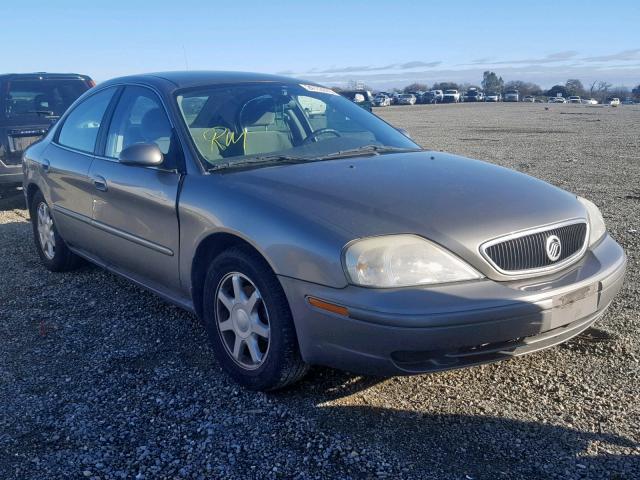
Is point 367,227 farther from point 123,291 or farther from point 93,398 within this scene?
point 123,291

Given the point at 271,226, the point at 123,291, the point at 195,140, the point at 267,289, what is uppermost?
the point at 195,140

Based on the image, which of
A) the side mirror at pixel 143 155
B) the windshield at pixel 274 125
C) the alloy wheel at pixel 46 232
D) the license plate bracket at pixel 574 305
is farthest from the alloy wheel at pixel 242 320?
the alloy wheel at pixel 46 232

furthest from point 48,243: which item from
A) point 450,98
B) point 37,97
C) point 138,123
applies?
point 450,98

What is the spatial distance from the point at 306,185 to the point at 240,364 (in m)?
0.98

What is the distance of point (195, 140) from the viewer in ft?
12.3

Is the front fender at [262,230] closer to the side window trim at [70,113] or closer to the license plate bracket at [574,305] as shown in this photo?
the license plate bracket at [574,305]

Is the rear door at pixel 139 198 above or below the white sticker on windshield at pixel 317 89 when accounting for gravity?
below

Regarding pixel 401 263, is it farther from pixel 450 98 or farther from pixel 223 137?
pixel 450 98

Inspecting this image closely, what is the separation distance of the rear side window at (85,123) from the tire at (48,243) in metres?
0.66

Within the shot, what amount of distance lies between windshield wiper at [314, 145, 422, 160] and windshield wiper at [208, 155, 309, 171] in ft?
0.53

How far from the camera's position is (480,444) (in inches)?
109

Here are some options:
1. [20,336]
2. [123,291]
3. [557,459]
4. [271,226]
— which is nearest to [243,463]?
[271,226]

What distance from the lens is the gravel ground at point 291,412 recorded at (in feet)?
8.69

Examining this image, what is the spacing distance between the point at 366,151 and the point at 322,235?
1354 mm
